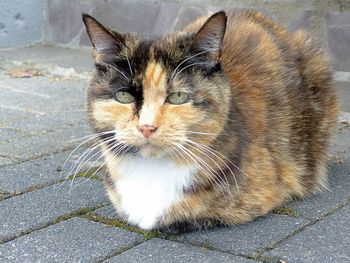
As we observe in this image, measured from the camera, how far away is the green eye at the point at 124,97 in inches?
86.0

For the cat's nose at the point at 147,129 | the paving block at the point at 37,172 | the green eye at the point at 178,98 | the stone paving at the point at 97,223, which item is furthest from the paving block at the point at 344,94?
the cat's nose at the point at 147,129

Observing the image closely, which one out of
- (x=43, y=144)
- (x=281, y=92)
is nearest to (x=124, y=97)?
(x=281, y=92)

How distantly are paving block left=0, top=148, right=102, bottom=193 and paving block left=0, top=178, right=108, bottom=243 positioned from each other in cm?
9

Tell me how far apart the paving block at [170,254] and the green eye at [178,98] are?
19.6 inches

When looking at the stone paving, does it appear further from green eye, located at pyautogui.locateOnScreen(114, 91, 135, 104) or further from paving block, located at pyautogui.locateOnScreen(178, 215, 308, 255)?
green eye, located at pyautogui.locateOnScreen(114, 91, 135, 104)

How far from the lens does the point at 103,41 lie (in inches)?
89.6

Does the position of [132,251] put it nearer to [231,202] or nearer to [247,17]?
[231,202]

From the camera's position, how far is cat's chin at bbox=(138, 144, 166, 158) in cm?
217

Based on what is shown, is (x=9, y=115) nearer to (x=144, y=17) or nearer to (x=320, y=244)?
(x=144, y=17)

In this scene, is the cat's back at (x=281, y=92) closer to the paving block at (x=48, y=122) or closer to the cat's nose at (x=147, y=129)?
the cat's nose at (x=147, y=129)

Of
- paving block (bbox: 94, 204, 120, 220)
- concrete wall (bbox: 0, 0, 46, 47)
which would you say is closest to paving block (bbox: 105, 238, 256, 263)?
paving block (bbox: 94, 204, 120, 220)

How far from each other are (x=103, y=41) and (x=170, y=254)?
2.49 ft

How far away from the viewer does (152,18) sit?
568cm

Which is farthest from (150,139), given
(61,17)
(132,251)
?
(61,17)
